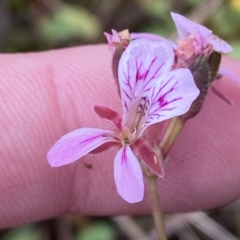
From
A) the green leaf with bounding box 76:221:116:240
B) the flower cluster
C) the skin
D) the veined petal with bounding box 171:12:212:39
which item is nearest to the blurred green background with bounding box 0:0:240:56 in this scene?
the skin

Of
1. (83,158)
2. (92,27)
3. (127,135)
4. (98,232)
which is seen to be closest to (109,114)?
(127,135)

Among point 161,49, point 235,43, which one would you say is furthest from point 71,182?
point 235,43

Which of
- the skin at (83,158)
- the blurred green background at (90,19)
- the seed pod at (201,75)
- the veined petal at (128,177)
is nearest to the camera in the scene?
the veined petal at (128,177)

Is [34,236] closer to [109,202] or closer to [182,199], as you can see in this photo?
[109,202]

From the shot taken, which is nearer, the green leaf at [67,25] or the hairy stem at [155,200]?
the hairy stem at [155,200]

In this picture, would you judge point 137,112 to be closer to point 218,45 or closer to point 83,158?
point 218,45

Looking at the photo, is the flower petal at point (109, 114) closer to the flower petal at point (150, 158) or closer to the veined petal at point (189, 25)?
the flower petal at point (150, 158)

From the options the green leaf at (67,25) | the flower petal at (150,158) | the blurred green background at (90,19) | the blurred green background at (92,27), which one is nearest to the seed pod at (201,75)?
the flower petal at (150,158)
